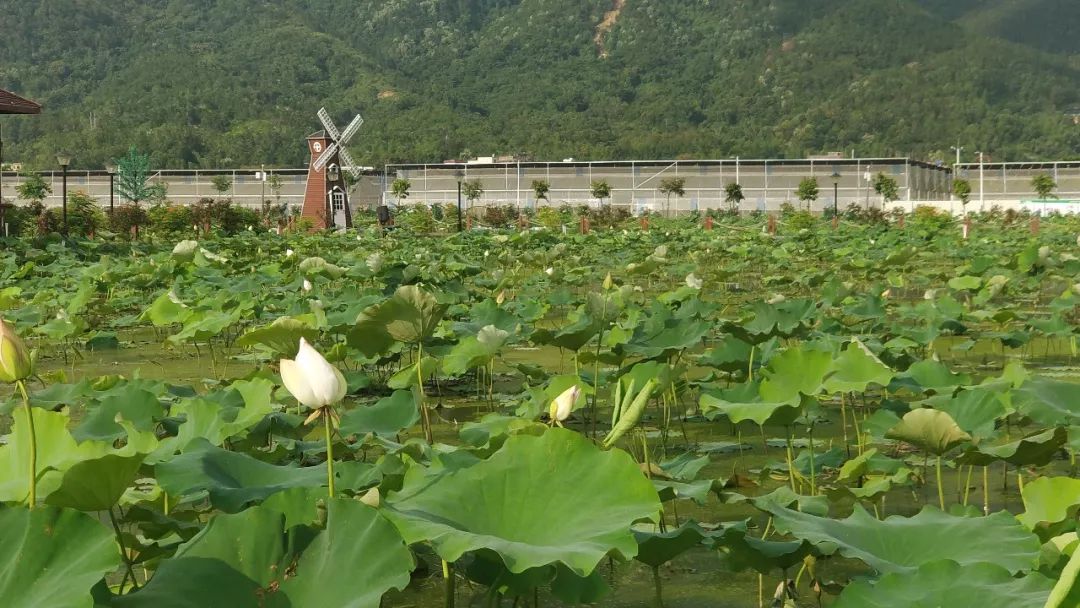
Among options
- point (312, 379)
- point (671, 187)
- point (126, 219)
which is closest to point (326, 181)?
point (671, 187)

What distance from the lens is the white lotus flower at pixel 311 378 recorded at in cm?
134

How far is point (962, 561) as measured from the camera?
4.39 feet

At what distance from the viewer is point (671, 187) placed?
3294 cm

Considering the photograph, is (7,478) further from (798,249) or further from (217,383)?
(798,249)

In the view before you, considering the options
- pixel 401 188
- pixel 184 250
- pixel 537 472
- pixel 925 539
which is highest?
pixel 401 188

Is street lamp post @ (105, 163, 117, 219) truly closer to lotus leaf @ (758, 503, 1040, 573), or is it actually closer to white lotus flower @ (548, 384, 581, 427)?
white lotus flower @ (548, 384, 581, 427)

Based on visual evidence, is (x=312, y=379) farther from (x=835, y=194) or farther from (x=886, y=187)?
(x=886, y=187)

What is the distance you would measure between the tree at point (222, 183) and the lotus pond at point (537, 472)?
3278 cm

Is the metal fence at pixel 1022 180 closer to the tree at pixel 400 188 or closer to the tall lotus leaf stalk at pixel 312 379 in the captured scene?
the tree at pixel 400 188

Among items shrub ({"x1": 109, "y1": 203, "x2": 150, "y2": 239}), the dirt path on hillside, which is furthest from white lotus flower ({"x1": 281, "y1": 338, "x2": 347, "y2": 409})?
the dirt path on hillside

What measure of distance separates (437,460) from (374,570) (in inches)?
22.1

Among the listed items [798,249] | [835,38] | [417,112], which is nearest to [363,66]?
[417,112]

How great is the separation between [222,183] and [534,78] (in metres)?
50.7

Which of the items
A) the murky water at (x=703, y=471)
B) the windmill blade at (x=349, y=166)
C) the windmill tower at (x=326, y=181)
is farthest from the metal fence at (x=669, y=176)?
the murky water at (x=703, y=471)
